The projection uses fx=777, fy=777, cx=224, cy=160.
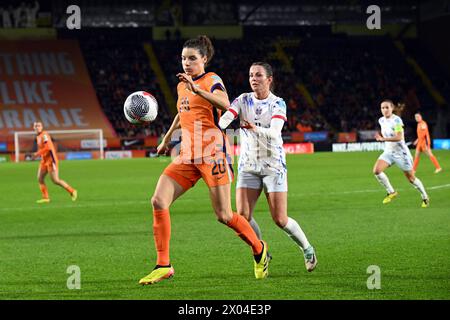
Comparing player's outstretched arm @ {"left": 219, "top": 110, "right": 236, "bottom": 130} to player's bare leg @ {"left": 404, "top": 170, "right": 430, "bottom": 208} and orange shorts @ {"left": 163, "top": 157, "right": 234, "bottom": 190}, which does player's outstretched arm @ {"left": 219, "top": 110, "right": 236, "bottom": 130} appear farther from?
player's bare leg @ {"left": 404, "top": 170, "right": 430, "bottom": 208}

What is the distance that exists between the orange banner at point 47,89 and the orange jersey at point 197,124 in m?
38.3

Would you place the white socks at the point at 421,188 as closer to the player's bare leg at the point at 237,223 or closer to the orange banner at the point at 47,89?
the player's bare leg at the point at 237,223

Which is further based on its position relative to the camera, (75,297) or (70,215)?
(70,215)

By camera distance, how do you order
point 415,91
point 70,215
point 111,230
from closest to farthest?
1. point 111,230
2. point 70,215
3. point 415,91

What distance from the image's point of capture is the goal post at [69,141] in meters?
40.8

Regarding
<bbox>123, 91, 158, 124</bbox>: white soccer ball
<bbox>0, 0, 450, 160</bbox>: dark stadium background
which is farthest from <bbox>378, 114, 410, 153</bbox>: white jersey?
<bbox>0, 0, 450, 160</bbox>: dark stadium background

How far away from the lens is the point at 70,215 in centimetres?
1531

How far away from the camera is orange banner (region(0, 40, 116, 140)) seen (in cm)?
4700

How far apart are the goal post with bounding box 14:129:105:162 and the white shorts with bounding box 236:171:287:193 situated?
33.1 meters

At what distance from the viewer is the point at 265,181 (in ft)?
27.9

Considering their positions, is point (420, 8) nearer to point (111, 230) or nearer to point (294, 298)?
point (111, 230)

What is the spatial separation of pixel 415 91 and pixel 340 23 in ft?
24.4
